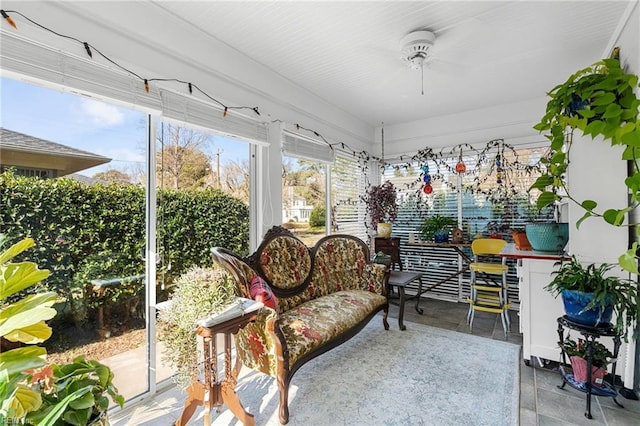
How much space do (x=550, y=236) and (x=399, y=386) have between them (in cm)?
179

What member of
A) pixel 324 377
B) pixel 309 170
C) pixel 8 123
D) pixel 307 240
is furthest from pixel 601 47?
pixel 8 123

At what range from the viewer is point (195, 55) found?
238cm

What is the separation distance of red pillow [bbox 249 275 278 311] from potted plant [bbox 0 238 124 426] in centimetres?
90

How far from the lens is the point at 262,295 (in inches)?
78.6

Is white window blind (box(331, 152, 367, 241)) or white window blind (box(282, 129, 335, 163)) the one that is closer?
white window blind (box(282, 129, 335, 163))

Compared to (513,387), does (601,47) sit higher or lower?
higher

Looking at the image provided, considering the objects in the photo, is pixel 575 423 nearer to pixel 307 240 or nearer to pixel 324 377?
pixel 324 377

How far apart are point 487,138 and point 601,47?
1.64 meters

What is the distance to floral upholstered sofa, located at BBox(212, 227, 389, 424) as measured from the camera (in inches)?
79.0

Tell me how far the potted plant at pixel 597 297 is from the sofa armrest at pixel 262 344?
1.89 meters

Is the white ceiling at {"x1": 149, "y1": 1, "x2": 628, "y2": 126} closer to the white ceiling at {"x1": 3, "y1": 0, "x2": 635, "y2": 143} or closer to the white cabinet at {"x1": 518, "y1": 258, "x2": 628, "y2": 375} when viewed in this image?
the white ceiling at {"x1": 3, "y1": 0, "x2": 635, "y2": 143}

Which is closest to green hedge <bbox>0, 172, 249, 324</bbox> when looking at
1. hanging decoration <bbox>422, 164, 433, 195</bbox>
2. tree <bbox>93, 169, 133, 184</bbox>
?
tree <bbox>93, 169, 133, 184</bbox>

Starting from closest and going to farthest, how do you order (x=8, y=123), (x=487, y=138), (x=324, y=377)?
(x=8, y=123)
(x=324, y=377)
(x=487, y=138)

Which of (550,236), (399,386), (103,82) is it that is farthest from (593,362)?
(103,82)
